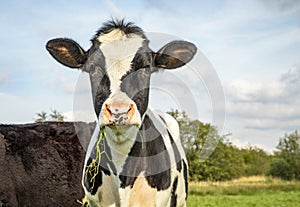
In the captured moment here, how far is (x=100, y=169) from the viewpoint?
596 centimetres

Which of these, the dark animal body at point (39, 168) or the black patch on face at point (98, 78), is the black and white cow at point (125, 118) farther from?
the dark animal body at point (39, 168)

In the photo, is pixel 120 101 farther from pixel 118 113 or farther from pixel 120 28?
pixel 120 28

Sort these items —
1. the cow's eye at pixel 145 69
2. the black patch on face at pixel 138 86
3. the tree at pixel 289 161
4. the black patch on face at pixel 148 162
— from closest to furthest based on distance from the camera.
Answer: the black patch on face at pixel 138 86, the cow's eye at pixel 145 69, the black patch on face at pixel 148 162, the tree at pixel 289 161

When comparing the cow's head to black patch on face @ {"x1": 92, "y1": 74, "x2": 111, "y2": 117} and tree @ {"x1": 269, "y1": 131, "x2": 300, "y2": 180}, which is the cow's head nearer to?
black patch on face @ {"x1": 92, "y1": 74, "x2": 111, "y2": 117}

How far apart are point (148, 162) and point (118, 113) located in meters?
1.19

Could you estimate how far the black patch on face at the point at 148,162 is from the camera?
5.78 meters

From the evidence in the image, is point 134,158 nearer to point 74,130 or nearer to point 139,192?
point 139,192

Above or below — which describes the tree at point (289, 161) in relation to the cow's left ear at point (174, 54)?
above

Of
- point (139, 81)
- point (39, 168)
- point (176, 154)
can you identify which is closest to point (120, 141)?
point (139, 81)

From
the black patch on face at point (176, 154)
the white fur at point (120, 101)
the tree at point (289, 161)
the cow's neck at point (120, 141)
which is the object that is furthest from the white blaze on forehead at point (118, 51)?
the tree at point (289, 161)

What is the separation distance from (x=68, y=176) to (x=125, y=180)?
149 inches

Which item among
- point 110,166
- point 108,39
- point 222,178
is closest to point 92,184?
point 110,166

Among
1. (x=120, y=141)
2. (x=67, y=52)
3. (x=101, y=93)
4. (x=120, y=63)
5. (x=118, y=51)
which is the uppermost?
(x=67, y=52)

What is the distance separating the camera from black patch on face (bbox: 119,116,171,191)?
578cm
